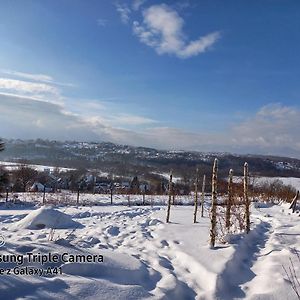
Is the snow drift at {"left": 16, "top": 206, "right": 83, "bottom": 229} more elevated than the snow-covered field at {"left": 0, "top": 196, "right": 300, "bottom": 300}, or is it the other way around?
the snow-covered field at {"left": 0, "top": 196, "right": 300, "bottom": 300}

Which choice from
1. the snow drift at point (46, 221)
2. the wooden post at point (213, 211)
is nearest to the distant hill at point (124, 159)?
the snow drift at point (46, 221)

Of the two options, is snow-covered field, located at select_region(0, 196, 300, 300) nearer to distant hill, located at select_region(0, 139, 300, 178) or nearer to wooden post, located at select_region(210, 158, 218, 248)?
wooden post, located at select_region(210, 158, 218, 248)

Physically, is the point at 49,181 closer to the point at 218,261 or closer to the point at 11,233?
the point at 11,233

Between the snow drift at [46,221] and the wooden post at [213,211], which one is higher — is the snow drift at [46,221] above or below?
below

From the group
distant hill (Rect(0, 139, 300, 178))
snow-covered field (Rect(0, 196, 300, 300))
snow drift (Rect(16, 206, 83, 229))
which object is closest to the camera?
snow-covered field (Rect(0, 196, 300, 300))

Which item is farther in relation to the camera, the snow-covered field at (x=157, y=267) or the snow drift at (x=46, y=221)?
the snow drift at (x=46, y=221)

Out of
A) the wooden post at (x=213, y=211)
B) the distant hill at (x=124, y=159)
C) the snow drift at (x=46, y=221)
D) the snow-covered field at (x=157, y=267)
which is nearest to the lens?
the snow-covered field at (x=157, y=267)

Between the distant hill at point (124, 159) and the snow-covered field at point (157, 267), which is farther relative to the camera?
the distant hill at point (124, 159)

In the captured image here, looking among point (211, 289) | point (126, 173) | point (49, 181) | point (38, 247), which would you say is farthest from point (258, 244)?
point (126, 173)

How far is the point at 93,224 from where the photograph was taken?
15.1 m

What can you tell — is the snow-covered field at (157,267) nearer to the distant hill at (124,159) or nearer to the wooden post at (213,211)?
the wooden post at (213,211)

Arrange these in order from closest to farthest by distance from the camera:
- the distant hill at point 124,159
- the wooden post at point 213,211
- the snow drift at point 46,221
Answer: the wooden post at point 213,211 → the snow drift at point 46,221 → the distant hill at point 124,159

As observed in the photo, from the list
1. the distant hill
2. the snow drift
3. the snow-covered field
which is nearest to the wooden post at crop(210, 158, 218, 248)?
the snow-covered field

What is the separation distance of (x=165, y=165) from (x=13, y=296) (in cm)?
13215
